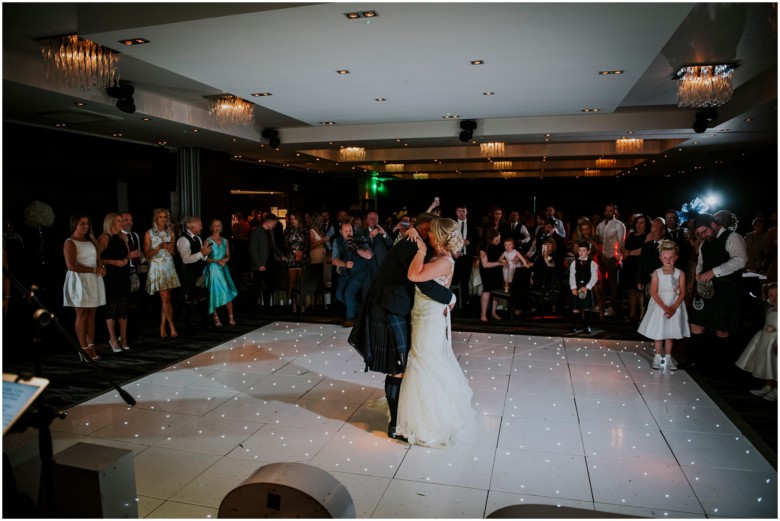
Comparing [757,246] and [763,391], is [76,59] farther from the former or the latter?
[757,246]

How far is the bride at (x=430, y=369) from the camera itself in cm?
377

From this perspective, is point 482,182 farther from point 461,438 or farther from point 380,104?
point 461,438

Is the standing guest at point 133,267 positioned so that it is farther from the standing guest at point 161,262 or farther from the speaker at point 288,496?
the speaker at point 288,496

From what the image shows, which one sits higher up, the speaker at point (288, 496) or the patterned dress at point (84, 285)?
the patterned dress at point (84, 285)

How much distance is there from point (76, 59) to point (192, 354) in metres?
3.24

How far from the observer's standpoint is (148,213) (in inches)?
442

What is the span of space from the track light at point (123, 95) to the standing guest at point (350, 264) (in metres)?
3.02

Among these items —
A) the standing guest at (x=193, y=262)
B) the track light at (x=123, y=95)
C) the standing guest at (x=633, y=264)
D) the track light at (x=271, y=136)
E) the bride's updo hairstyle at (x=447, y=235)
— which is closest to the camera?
the bride's updo hairstyle at (x=447, y=235)

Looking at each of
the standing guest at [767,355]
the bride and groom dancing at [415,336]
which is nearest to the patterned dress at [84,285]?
the bride and groom dancing at [415,336]

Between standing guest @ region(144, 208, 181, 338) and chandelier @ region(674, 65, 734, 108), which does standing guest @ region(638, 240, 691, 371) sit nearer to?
chandelier @ region(674, 65, 734, 108)

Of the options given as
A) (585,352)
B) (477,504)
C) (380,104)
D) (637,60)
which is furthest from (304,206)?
(477,504)

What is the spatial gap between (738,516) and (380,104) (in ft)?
17.2

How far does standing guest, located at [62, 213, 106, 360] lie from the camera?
231 inches

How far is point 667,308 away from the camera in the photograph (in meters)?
5.48
